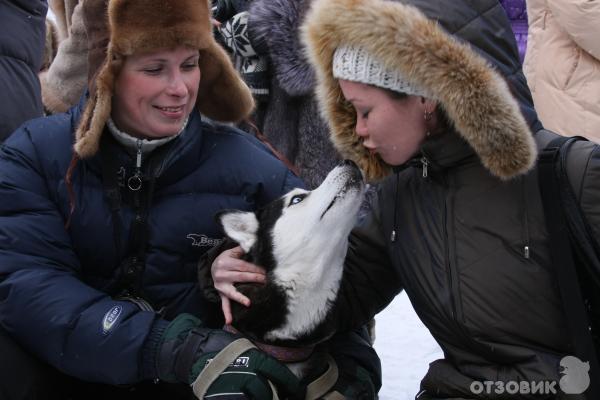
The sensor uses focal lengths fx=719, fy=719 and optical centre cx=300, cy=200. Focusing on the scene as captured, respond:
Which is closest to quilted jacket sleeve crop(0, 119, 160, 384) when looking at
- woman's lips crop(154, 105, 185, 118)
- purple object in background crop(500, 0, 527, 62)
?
woman's lips crop(154, 105, 185, 118)

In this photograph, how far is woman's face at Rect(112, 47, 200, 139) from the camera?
89.7 inches

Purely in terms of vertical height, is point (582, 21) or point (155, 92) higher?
point (155, 92)

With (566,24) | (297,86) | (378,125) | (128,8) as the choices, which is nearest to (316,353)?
(378,125)

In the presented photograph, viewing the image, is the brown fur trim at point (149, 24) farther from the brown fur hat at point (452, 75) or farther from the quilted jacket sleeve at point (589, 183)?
the quilted jacket sleeve at point (589, 183)

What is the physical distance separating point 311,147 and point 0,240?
1594mm

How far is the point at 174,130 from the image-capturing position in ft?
7.66

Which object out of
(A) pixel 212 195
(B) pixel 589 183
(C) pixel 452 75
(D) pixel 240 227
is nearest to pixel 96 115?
Result: (A) pixel 212 195

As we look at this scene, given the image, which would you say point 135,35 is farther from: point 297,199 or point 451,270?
point 451,270

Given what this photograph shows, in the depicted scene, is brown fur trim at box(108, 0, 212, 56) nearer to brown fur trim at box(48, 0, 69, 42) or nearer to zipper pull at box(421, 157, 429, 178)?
zipper pull at box(421, 157, 429, 178)

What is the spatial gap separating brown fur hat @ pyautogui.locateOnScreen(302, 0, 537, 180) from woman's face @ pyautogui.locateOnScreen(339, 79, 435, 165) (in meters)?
0.08

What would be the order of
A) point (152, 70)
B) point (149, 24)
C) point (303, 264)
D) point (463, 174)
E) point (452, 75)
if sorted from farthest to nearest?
point (152, 70) < point (149, 24) < point (303, 264) < point (463, 174) < point (452, 75)

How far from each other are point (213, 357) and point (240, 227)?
41cm

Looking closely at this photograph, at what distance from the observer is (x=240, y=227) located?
2.18 meters

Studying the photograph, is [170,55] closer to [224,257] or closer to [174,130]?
[174,130]
